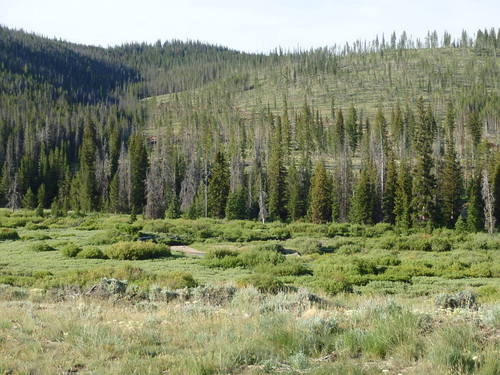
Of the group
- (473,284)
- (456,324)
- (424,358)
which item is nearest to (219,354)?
(424,358)

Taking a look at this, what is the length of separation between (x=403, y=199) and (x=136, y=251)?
3854 centimetres

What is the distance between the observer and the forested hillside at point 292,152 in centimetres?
6011

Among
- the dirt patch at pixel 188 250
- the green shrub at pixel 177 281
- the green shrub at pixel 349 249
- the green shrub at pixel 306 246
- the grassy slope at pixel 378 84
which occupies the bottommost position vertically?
the green shrub at pixel 349 249

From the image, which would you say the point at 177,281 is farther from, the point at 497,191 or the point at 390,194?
the point at 497,191

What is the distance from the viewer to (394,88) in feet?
552

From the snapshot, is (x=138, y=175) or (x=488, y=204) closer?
(x=488, y=204)

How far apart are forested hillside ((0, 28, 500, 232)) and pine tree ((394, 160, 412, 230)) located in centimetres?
16

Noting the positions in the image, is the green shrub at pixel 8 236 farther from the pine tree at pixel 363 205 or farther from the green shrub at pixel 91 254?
the pine tree at pixel 363 205

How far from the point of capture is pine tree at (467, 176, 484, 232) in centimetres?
5347

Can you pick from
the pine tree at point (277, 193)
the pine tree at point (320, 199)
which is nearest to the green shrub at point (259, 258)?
the pine tree at point (320, 199)

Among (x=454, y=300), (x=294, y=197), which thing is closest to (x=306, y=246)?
(x=454, y=300)

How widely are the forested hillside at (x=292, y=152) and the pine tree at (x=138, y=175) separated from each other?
0.72ft

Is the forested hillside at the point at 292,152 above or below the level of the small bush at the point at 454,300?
above

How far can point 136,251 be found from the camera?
28094 millimetres
